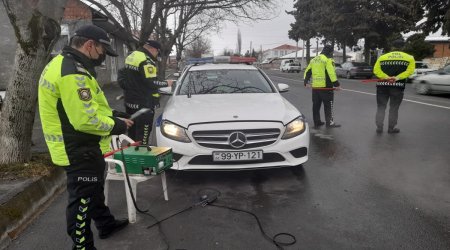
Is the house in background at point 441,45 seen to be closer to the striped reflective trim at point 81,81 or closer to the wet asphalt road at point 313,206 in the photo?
the wet asphalt road at point 313,206

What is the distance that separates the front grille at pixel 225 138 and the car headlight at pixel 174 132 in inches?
4.9

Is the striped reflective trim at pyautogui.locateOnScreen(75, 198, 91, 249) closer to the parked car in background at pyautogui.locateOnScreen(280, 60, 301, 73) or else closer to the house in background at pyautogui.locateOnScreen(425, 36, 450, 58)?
the parked car in background at pyautogui.locateOnScreen(280, 60, 301, 73)

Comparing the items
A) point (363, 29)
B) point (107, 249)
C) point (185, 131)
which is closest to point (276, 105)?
point (185, 131)

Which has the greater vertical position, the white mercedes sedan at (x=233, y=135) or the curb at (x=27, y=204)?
the white mercedes sedan at (x=233, y=135)

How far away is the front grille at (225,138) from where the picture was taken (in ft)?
14.0

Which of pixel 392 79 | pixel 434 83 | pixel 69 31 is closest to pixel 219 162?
pixel 392 79

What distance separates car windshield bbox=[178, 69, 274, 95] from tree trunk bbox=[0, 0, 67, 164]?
2030 millimetres

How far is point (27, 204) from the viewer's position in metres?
3.75

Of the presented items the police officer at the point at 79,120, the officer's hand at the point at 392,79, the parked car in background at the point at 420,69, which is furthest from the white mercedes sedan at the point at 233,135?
the parked car in background at the point at 420,69

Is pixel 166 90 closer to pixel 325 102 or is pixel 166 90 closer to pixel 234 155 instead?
pixel 234 155

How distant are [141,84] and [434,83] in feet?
41.8

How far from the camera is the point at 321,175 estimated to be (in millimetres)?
4836

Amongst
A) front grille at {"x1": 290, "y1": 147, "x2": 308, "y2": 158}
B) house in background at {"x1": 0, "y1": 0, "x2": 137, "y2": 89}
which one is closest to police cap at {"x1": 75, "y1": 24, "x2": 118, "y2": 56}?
front grille at {"x1": 290, "y1": 147, "x2": 308, "y2": 158}

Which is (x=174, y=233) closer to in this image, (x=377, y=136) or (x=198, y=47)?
(x=377, y=136)
